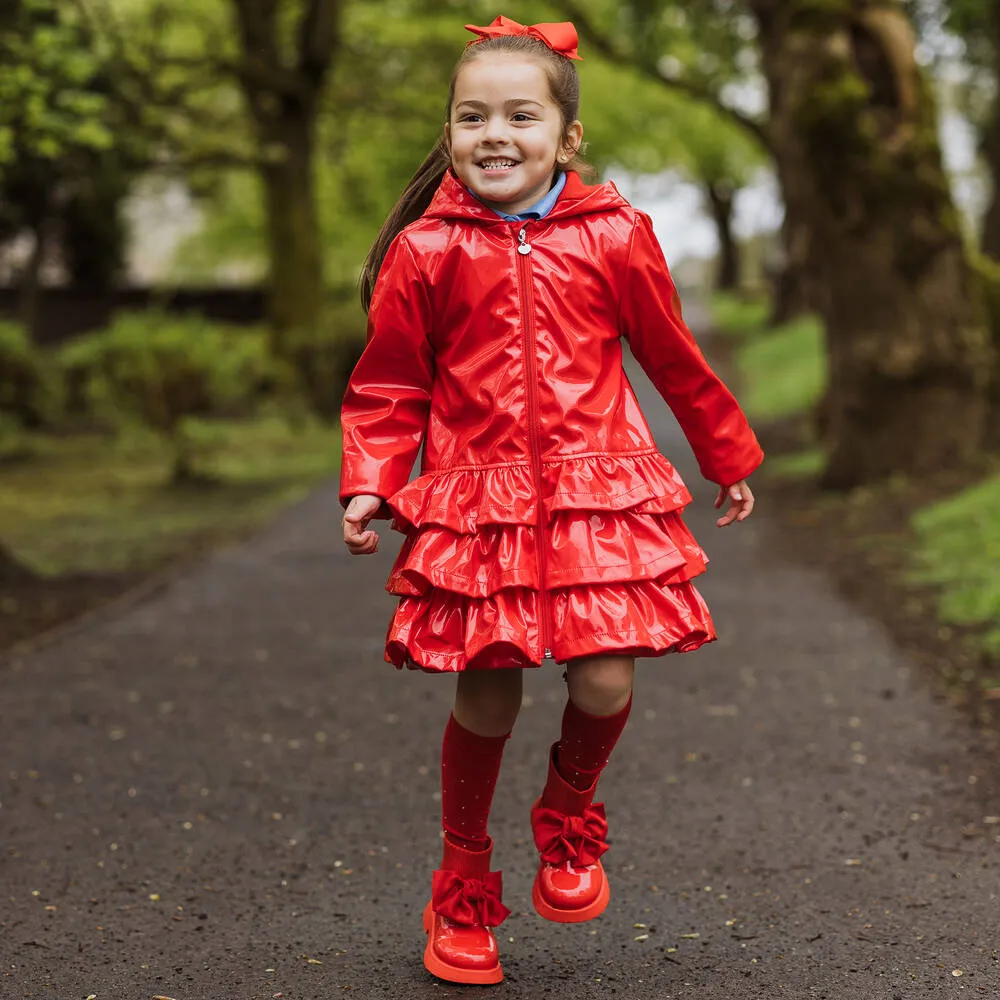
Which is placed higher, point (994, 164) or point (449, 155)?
point (994, 164)

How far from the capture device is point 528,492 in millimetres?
2930

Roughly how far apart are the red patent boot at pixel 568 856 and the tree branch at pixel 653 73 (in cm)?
1754

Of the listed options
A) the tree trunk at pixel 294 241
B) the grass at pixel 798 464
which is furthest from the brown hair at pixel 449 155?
the tree trunk at pixel 294 241

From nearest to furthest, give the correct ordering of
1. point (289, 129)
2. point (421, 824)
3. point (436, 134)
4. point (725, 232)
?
point (421, 824)
point (289, 129)
point (436, 134)
point (725, 232)

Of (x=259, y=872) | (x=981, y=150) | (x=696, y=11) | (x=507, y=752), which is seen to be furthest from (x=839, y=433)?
(x=981, y=150)

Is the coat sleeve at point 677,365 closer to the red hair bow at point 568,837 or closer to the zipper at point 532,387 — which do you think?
the zipper at point 532,387

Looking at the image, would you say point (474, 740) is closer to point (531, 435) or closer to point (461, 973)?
point (461, 973)

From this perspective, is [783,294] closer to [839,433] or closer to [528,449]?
[839,433]

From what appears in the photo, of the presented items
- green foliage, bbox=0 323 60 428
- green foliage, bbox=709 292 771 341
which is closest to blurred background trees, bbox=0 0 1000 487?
green foliage, bbox=0 323 60 428

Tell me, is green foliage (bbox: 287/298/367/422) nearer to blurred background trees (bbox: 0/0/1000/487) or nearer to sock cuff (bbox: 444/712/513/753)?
blurred background trees (bbox: 0/0/1000/487)

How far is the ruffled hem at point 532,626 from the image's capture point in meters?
2.85

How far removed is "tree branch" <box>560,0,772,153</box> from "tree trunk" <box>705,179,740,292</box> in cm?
1796

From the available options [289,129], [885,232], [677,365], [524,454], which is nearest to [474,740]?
[524,454]

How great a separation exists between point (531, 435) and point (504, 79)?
704 mm
